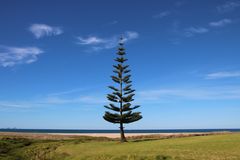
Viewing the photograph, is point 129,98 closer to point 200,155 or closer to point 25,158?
point 25,158

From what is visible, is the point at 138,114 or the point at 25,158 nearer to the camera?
the point at 25,158

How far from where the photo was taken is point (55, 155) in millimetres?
34719

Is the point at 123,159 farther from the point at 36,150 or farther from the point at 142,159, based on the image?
the point at 36,150

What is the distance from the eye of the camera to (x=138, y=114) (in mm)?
47250

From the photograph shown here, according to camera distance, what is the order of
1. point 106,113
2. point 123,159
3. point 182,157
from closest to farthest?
point 182,157
point 123,159
point 106,113

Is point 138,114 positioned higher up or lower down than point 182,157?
higher up

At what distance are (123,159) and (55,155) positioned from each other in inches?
466

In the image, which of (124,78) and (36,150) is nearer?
(36,150)

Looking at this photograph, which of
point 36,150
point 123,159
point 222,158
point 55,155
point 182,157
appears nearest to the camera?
point 222,158

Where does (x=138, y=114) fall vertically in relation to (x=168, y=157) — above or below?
above

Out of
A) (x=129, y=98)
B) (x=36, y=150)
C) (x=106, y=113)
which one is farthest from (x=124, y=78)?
(x=36, y=150)

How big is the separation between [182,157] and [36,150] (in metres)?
23.4

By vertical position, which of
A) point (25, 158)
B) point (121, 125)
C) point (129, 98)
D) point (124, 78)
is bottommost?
point (25, 158)

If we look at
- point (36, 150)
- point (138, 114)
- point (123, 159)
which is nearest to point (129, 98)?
point (138, 114)
